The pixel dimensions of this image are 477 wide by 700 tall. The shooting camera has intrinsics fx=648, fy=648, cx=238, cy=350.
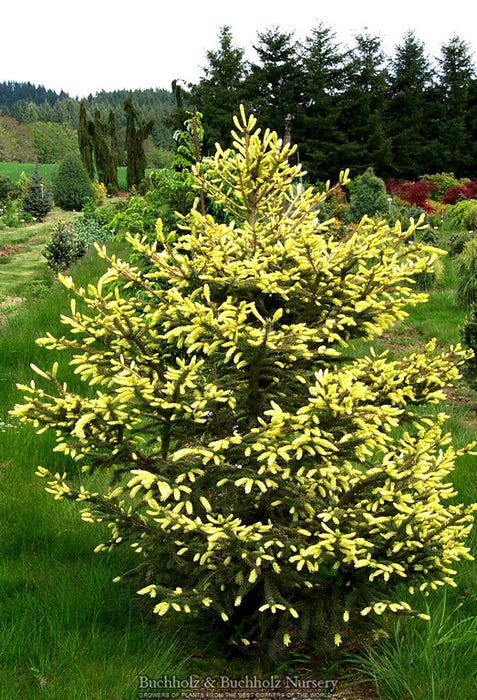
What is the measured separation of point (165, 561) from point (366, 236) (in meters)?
1.94

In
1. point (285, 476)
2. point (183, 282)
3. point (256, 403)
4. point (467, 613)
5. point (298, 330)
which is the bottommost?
point (467, 613)

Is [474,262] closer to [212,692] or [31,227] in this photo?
[212,692]

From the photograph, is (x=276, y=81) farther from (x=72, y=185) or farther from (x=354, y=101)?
(x=72, y=185)

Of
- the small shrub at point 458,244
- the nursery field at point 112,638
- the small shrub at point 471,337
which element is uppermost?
the small shrub at point 458,244

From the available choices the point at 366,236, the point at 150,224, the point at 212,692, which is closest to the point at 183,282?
the point at 366,236

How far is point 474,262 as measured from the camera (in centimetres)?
1152

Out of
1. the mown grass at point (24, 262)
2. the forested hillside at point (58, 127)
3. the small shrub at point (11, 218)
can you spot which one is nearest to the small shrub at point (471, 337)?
the mown grass at point (24, 262)

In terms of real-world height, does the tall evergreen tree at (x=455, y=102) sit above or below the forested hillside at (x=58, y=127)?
below

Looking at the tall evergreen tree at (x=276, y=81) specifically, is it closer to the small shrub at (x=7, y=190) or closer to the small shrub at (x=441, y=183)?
the small shrub at (x=441, y=183)

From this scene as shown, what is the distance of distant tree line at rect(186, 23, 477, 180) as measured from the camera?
39.5 meters

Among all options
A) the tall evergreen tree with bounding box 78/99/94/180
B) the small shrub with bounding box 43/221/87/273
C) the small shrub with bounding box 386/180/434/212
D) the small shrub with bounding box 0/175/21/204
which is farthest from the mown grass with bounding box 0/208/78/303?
the small shrub with bounding box 386/180/434/212

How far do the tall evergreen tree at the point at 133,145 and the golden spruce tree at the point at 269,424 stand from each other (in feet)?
124

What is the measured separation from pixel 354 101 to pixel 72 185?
1829cm

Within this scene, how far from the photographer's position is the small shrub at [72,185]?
33.7m
